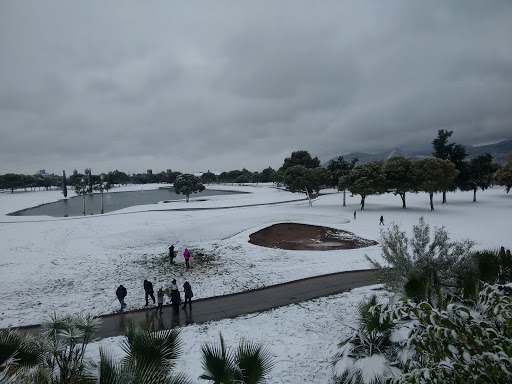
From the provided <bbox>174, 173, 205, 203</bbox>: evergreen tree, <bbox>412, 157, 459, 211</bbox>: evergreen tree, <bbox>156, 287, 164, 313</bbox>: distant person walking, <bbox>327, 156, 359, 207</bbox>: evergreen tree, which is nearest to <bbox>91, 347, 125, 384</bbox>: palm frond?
<bbox>156, 287, 164, 313</bbox>: distant person walking

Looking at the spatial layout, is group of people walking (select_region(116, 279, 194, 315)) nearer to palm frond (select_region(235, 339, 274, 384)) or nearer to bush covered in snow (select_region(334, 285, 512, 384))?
palm frond (select_region(235, 339, 274, 384))

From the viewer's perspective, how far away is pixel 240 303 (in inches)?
500

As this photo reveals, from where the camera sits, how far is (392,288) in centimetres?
935

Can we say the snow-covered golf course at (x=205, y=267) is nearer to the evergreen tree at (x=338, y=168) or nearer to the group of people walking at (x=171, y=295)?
the group of people walking at (x=171, y=295)

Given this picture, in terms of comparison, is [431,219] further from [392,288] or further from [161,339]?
[161,339]

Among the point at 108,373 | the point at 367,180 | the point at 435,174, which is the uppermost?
the point at 435,174

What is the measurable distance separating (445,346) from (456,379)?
0.41m

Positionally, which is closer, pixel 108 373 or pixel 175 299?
pixel 108 373

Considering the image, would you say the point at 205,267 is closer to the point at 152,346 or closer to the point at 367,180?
the point at 152,346

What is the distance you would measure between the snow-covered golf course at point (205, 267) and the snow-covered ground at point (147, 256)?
0.07 m

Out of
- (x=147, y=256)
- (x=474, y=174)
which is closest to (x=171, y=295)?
(x=147, y=256)

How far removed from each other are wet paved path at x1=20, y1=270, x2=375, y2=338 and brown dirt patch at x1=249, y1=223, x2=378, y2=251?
329 inches

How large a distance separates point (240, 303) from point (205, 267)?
22.6ft

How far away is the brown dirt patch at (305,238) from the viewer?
2478cm
